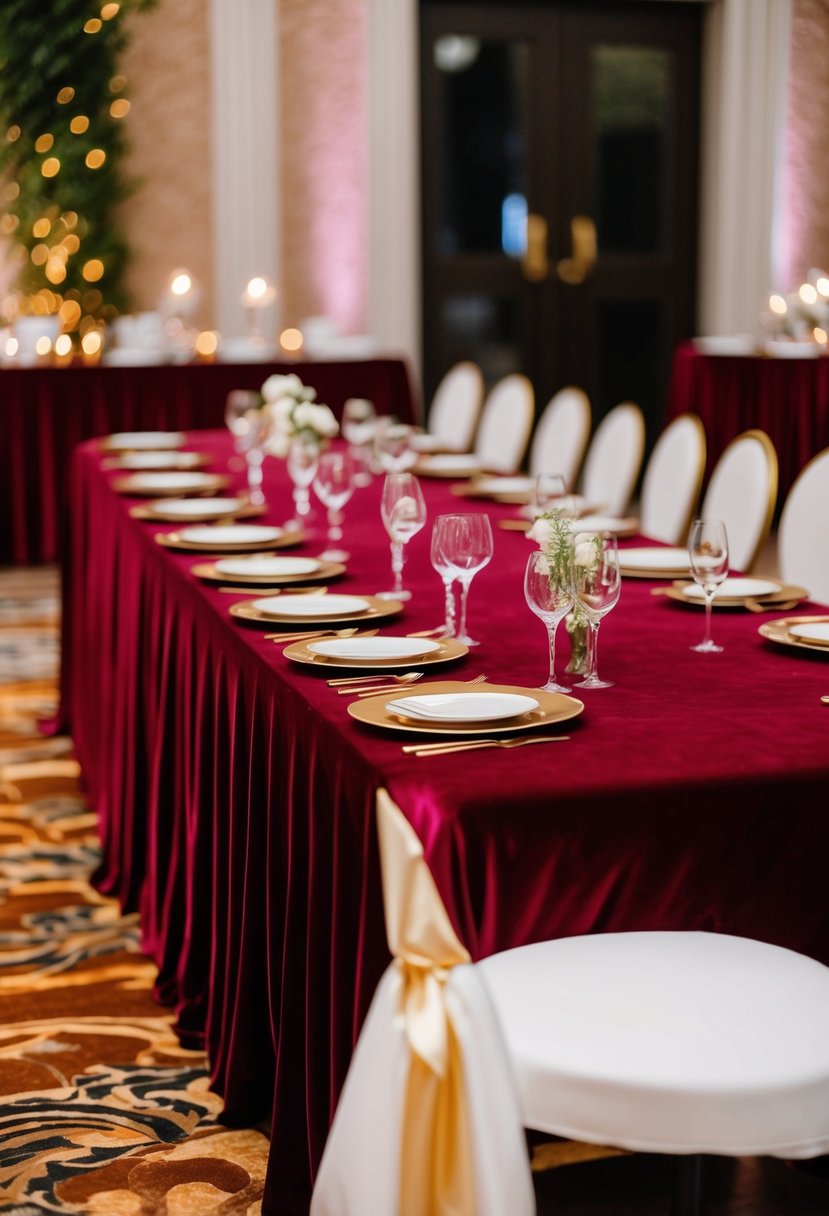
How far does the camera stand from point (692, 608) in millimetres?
2557

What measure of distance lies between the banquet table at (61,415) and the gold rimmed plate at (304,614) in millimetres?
4783

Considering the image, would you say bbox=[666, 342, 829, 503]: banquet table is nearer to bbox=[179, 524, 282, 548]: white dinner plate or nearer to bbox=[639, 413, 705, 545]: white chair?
bbox=[639, 413, 705, 545]: white chair

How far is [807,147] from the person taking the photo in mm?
9828

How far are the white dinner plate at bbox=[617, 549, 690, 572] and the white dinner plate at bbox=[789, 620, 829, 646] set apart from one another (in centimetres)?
51

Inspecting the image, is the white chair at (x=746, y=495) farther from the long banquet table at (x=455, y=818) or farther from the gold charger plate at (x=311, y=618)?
the gold charger plate at (x=311, y=618)

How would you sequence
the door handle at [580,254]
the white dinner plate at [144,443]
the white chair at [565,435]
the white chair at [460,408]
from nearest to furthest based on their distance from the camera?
1. the white dinner plate at [144,443]
2. the white chair at [565,435]
3. the white chair at [460,408]
4. the door handle at [580,254]

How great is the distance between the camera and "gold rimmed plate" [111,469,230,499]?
3.96 meters

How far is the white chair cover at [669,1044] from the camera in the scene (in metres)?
1.47

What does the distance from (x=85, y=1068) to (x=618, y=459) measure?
2.65 m

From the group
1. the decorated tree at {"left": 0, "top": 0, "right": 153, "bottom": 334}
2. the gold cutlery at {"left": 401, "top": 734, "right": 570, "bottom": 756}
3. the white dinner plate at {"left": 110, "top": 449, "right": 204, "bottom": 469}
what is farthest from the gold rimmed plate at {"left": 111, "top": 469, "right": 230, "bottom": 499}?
the decorated tree at {"left": 0, "top": 0, "right": 153, "bottom": 334}

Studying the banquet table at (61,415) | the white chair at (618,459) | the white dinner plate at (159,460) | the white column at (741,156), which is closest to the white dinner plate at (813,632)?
the white chair at (618,459)

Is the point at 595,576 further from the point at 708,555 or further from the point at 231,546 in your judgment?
the point at 231,546

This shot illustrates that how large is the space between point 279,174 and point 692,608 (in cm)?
703

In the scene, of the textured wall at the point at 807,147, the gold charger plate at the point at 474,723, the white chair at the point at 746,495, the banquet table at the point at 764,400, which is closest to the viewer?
the gold charger plate at the point at 474,723
